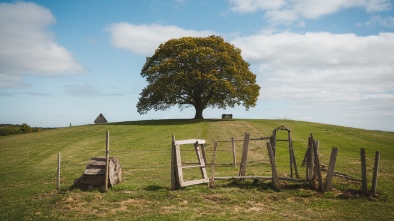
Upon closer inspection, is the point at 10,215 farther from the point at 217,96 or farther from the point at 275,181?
the point at 217,96

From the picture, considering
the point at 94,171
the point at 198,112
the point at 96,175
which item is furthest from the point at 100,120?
the point at 96,175

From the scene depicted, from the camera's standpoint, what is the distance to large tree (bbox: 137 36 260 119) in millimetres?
48625

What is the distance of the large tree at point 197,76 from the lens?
4862cm

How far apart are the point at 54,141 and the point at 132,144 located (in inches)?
492

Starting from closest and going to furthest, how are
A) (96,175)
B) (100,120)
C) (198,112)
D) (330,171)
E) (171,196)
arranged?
(171,196), (330,171), (96,175), (198,112), (100,120)

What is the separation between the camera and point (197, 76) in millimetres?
47375

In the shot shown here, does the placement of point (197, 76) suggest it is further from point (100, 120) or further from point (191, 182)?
point (191, 182)

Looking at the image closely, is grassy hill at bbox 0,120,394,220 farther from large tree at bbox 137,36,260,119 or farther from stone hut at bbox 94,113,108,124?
stone hut at bbox 94,113,108,124

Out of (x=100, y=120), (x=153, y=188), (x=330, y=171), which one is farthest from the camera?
(x=100, y=120)

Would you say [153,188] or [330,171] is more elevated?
[330,171]

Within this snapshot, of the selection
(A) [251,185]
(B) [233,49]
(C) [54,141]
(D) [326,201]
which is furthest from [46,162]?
(B) [233,49]

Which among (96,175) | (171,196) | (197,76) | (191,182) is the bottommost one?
(171,196)

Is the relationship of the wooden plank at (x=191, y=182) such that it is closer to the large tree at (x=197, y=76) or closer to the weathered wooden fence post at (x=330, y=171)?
the weathered wooden fence post at (x=330, y=171)

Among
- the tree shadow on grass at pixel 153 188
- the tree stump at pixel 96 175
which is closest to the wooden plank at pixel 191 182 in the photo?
the tree shadow on grass at pixel 153 188
